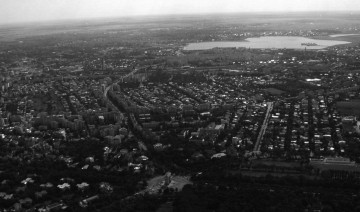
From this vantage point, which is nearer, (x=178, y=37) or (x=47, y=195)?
(x=47, y=195)

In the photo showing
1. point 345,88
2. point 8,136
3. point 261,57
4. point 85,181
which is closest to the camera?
point 85,181

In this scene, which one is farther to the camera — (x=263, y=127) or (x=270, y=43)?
(x=270, y=43)

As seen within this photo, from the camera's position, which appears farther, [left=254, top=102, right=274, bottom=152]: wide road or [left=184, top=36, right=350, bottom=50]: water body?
[left=184, top=36, right=350, bottom=50]: water body

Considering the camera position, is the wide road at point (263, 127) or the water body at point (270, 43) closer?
the wide road at point (263, 127)

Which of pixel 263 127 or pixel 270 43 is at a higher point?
pixel 263 127

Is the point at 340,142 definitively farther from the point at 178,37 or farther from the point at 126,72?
the point at 178,37

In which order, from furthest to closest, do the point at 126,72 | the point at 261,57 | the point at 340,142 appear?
1. the point at 261,57
2. the point at 126,72
3. the point at 340,142

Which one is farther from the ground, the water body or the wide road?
the wide road

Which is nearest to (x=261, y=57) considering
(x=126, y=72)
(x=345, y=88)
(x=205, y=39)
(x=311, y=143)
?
(x=126, y=72)
